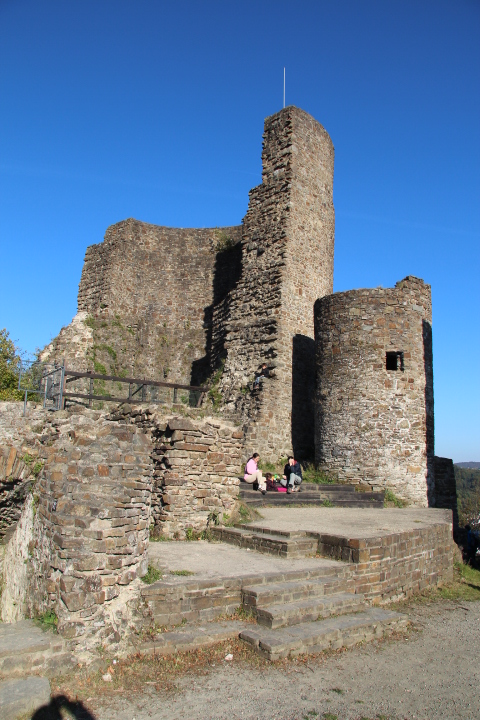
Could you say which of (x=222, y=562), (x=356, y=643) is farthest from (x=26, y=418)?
(x=356, y=643)

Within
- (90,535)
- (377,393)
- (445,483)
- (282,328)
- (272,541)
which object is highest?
(282,328)

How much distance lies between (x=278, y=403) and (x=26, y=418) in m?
8.08

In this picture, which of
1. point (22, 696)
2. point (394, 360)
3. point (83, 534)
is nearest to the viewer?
point (22, 696)

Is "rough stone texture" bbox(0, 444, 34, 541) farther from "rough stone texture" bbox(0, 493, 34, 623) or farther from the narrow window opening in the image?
the narrow window opening

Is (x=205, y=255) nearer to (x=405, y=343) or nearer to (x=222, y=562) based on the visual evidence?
(x=405, y=343)

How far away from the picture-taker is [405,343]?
51.0 feet

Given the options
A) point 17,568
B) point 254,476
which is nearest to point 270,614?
point 17,568

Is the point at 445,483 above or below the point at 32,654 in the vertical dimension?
above

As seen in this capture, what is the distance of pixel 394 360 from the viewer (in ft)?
51.7

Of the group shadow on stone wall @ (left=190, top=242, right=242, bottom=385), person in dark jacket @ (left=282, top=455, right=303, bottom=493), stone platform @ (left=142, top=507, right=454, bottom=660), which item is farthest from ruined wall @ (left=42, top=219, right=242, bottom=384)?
stone platform @ (left=142, top=507, right=454, bottom=660)

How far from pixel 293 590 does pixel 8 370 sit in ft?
67.5

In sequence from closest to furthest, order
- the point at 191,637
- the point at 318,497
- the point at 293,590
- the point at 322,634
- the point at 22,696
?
the point at 22,696, the point at 191,637, the point at 322,634, the point at 293,590, the point at 318,497

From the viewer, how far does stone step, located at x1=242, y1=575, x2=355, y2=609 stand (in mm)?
6250

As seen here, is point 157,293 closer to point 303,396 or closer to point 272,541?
point 303,396
